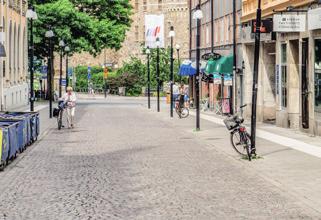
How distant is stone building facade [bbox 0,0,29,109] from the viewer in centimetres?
5312

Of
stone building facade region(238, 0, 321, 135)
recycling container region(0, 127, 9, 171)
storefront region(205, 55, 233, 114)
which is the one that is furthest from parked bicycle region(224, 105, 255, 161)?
storefront region(205, 55, 233, 114)

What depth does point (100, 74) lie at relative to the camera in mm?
113375

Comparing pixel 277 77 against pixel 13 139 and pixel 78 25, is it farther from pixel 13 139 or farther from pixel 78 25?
pixel 78 25

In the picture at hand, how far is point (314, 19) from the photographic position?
1100 inches

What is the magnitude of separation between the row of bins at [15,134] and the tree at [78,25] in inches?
1781

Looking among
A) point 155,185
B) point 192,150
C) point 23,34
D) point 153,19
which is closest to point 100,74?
point 153,19

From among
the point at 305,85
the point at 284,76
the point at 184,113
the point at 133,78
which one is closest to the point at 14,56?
the point at 184,113

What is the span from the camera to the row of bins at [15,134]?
1833cm

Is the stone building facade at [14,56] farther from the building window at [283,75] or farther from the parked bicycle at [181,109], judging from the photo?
the building window at [283,75]

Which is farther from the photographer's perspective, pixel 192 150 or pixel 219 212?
pixel 192 150

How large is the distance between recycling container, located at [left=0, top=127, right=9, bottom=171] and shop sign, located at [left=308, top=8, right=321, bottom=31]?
40.3 ft

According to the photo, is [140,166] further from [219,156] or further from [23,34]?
[23,34]

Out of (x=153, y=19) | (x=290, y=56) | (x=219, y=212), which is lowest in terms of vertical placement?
(x=219, y=212)

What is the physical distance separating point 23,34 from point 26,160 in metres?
45.8
